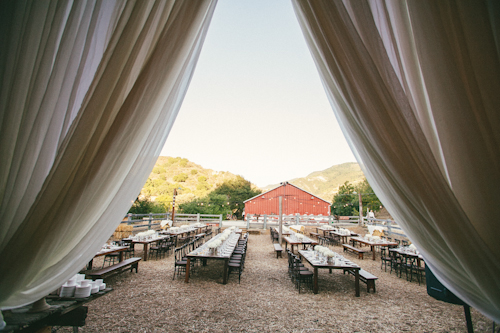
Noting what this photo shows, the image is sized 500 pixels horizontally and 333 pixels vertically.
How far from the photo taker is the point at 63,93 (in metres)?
1.50

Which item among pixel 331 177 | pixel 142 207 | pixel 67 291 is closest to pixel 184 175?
pixel 142 207

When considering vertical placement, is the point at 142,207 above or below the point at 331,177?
below

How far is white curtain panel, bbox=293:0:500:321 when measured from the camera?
4.02 feet

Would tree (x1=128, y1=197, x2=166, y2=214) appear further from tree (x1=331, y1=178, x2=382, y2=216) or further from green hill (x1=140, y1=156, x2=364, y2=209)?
green hill (x1=140, y1=156, x2=364, y2=209)

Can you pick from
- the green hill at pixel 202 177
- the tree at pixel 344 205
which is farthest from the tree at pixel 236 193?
the tree at pixel 344 205

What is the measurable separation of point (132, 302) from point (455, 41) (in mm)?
5848

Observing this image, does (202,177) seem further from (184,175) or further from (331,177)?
(331,177)

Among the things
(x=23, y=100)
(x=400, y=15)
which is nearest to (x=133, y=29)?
(x=23, y=100)

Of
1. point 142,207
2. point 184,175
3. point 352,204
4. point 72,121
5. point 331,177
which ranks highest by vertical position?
point 331,177

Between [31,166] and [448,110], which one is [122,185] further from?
[448,110]

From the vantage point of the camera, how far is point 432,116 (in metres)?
1.41

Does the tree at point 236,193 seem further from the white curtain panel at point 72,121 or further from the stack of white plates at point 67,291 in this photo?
the white curtain panel at point 72,121

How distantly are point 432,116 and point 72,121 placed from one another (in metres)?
2.47

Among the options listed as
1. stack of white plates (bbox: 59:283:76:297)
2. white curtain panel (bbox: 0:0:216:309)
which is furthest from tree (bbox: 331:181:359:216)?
white curtain panel (bbox: 0:0:216:309)
